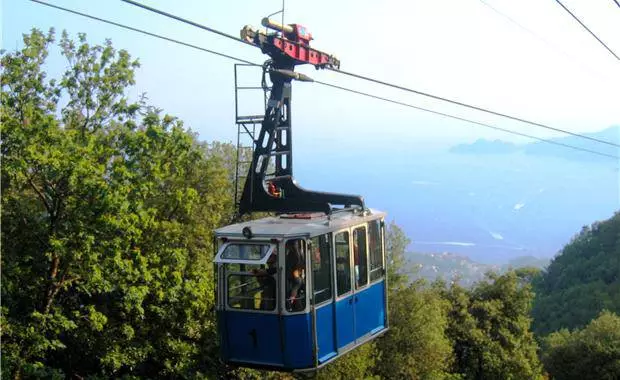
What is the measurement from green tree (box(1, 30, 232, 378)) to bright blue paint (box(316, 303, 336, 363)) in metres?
6.18

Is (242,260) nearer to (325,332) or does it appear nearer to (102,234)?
(325,332)

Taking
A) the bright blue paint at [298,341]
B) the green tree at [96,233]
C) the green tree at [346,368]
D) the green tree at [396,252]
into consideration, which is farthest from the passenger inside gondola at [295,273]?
the green tree at [396,252]

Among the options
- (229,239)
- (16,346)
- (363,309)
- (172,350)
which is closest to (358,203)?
(363,309)

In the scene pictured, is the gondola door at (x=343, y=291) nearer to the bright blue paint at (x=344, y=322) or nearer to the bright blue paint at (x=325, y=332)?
the bright blue paint at (x=344, y=322)

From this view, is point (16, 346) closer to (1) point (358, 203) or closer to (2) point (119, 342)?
(2) point (119, 342)

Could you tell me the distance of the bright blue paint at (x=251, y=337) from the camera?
316 inches

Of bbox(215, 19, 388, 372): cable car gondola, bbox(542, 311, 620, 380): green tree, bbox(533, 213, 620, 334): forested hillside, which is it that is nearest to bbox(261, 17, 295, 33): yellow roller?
bbox(215, 19, 388, 372): cable car gondola

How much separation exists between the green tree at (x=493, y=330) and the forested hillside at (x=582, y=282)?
93.7 ft

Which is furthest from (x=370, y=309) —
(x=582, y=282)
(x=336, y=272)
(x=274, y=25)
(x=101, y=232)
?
(x=582, y=282)

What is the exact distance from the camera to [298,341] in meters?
7.98

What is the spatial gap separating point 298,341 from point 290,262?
1.05 metres

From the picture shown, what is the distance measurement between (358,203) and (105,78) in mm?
8743

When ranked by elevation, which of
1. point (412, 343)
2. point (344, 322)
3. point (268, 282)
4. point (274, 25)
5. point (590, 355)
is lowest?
point (590, 355)

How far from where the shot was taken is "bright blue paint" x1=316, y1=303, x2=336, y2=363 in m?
8.13
